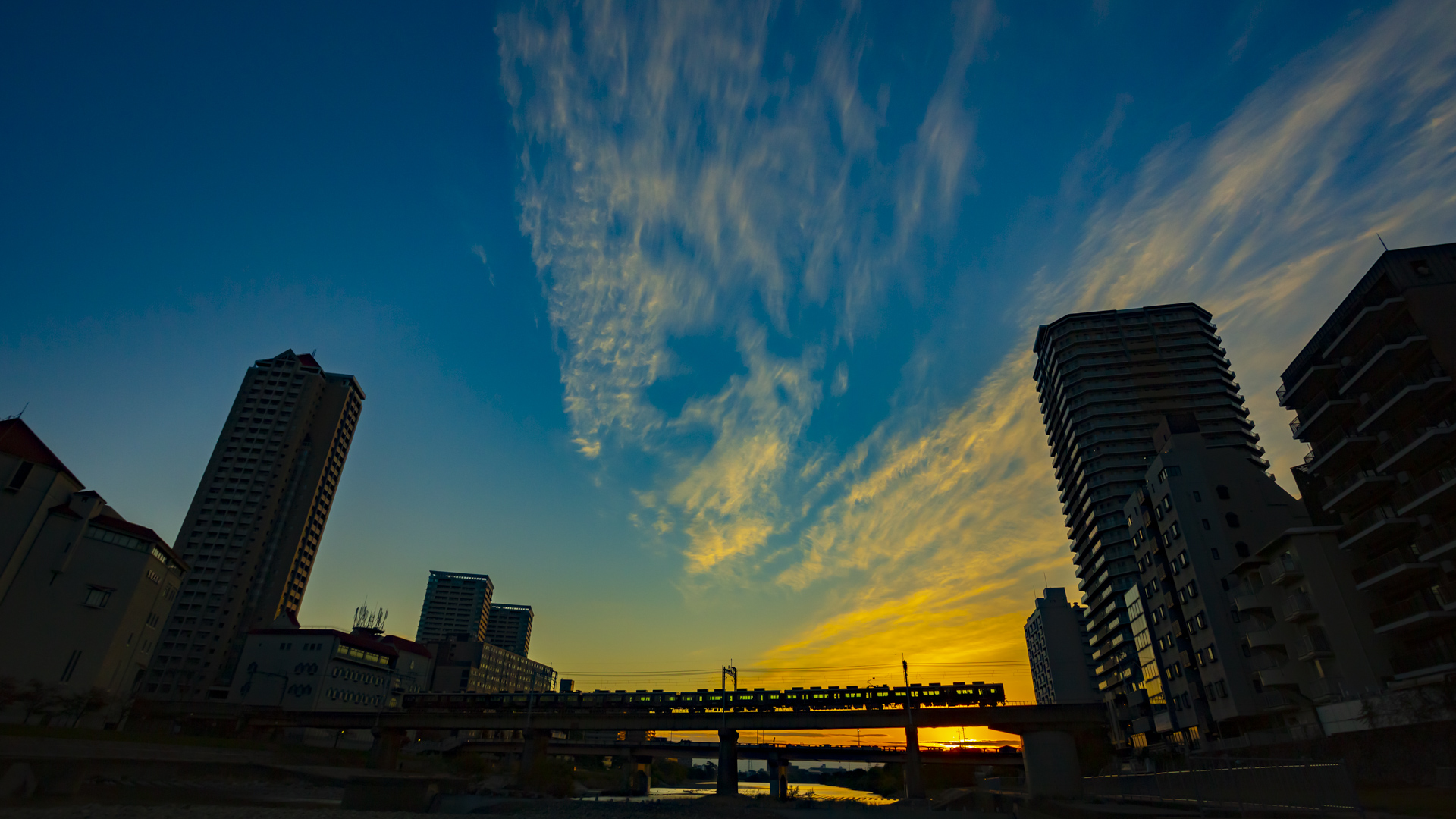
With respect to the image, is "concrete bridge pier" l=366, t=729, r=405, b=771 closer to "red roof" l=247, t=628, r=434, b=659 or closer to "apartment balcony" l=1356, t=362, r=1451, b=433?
"red roof" l=247, t=628, r=434, b=659

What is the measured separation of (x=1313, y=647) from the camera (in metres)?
52.8

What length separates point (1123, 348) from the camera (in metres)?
142

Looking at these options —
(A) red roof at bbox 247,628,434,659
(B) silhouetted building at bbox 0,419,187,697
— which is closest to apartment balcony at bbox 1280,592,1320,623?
(B) silhouetted building at bbox 0,419,187,697

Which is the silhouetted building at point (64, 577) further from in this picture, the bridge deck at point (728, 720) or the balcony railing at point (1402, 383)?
the balcony railing at point (1402, 383)

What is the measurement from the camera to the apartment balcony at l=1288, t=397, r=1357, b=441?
54312 millimetres

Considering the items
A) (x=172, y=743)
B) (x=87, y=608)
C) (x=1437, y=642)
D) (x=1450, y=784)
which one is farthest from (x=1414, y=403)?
(x=87, y=608)

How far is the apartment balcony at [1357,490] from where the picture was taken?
50.6 meters

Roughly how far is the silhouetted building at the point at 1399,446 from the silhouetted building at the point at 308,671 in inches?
5272

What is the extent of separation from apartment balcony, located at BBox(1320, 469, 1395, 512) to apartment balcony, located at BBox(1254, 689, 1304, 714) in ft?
54.6

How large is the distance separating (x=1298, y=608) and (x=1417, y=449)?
1585 cm

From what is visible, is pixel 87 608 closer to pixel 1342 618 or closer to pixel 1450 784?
pixel 1450 784

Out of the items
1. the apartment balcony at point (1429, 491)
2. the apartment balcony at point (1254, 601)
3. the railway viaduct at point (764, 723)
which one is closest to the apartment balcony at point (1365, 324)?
the apartment balcony at point (1429, 491)

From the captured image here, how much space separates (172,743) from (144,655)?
30399 mm

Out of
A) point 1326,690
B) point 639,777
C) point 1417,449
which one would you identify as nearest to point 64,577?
point 639,777
